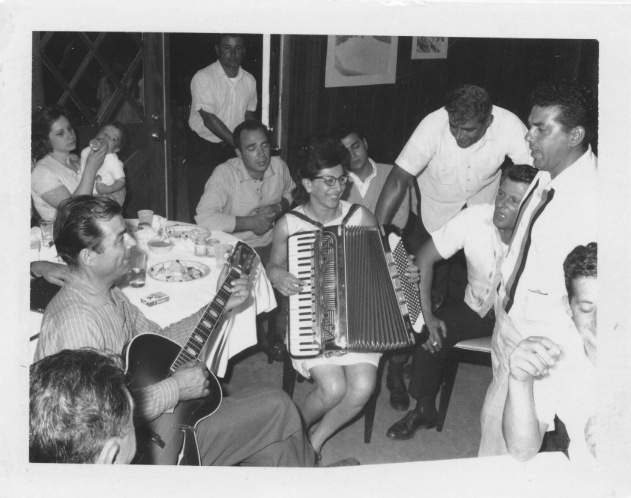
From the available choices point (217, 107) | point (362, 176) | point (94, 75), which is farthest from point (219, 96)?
point (362, 176)

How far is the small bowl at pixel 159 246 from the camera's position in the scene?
268 centimetres

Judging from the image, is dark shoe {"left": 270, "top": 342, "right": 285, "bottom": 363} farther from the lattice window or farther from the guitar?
the lattice window

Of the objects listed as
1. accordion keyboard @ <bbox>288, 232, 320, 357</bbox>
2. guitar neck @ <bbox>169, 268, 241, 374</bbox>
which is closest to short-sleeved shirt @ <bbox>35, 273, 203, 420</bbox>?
guitar neck @ <bbox>169, 268, 241, 374</bbox>

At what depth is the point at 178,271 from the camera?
8.18ft

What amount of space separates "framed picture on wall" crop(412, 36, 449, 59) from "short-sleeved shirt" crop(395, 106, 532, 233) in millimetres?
2028

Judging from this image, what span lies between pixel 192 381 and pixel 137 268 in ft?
2.33

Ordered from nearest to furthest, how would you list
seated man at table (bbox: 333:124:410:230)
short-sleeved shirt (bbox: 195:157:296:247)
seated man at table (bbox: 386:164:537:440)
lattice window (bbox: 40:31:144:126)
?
seated man at table (bbox: 386:164:537:440) < short-sleeved shirt (bbox: 195:157:296:247) < seated man at table (bbox: 333:124:410:230) < lattice window (bbox: 40:31:144:126)

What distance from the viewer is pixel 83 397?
1.31 metres

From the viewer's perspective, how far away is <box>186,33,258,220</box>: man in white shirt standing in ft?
13.5

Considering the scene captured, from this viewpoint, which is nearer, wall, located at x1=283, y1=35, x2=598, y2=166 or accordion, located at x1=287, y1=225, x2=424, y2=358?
accordion, located at x1=287, y1=225, x2=424, y2=358

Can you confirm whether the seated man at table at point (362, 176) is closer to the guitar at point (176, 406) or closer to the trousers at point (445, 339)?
the trousers at point (445, 339)

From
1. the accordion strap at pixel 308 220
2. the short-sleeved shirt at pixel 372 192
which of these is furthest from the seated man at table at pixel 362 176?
the accordion strap at pixel 308 220

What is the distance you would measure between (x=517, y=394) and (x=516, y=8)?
1.16 metres

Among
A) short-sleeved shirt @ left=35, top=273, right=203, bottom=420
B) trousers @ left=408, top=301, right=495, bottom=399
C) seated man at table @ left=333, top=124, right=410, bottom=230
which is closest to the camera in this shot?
short-sleeved shirt @ left=35, top=273, right=203, bottom=420
